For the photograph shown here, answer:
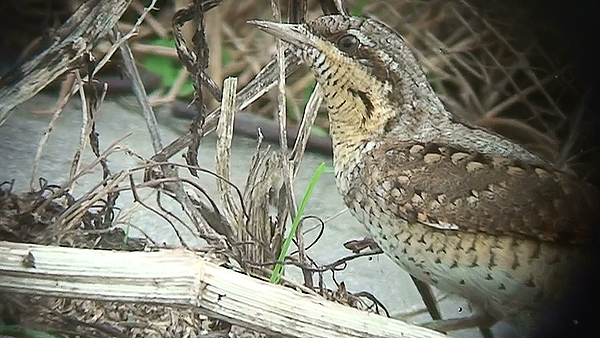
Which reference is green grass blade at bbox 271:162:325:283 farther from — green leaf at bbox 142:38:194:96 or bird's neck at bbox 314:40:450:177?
green leaf at bbox 142:38:194:96

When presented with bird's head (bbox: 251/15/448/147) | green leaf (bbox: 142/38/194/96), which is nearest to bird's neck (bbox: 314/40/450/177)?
bird's head (bbox: 251/15/448/147)

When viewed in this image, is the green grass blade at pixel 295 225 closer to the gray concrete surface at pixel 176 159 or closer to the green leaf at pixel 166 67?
the gray concrete surface at pixel 176 159

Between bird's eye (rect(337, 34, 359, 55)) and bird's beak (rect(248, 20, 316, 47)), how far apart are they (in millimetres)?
24

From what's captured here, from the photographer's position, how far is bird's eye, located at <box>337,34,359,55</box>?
77 cm

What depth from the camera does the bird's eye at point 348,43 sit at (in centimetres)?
77

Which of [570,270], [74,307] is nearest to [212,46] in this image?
[74,307]

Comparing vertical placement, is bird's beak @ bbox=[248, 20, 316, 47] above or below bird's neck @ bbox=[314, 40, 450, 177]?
above

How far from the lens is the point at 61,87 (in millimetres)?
822

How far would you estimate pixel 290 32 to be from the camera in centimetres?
78

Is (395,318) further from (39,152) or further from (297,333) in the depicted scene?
(39,152)

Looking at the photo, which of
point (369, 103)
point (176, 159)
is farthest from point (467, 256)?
point (176, 159)

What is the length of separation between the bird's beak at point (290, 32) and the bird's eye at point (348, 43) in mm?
24

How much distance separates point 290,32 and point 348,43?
2.0 inches

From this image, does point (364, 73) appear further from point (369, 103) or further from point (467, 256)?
point (467, 256)
